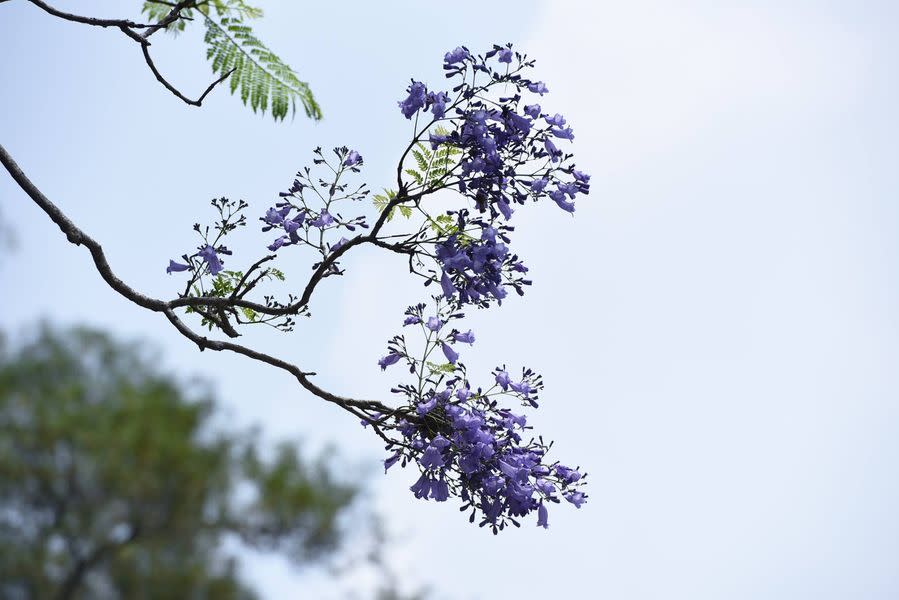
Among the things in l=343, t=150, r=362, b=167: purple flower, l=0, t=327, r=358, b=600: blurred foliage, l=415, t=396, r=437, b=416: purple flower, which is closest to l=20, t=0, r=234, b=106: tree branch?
l=343, t=150, r=362, b=167: purple flower

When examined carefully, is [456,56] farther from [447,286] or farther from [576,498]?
[576,498]

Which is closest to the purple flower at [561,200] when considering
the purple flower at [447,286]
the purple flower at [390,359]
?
the purple flower at [447,286]

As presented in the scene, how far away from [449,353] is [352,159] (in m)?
0.69

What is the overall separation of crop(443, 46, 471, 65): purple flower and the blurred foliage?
18900 millimetres

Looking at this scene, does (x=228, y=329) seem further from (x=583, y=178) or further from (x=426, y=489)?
(x=583, y=178)

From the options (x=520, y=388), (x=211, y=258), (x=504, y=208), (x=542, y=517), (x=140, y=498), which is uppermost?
(x=140, y=498)

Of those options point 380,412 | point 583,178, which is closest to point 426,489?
point 380,412

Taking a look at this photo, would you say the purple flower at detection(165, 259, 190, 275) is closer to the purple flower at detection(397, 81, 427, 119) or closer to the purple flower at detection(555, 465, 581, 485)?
the purple flower at detection(397, 81, 427, 119)

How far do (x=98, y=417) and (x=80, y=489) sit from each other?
1481 millimetres

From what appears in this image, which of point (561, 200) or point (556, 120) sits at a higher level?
point (556, 120)

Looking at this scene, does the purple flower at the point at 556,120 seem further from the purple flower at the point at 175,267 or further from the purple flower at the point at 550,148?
the purple flower at the point at 175,267

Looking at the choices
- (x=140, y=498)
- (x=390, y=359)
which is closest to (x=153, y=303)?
(x=390, y=359)

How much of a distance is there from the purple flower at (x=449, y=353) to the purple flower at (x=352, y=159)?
0.64 m

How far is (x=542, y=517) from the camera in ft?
10.4
